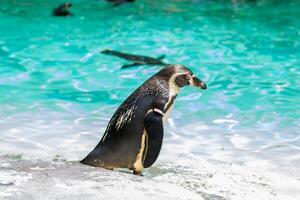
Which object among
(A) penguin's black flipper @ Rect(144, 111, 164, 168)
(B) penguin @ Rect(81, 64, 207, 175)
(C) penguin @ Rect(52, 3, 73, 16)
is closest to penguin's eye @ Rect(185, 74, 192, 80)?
(B) penguin @ Rect(81, 64, 207, 175)

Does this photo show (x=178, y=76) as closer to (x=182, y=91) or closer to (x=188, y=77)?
(x=188, y=77)

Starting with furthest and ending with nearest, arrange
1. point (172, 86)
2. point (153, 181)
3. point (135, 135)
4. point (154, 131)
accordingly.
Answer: point (172, 86) < point (135, 135) < point (154, 131) < point (153, 181)

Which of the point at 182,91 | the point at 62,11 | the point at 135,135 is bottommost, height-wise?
the point at 182,91

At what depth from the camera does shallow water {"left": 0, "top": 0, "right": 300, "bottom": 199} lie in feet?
15.5

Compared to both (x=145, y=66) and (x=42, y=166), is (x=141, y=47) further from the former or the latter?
(x=42, y=166)

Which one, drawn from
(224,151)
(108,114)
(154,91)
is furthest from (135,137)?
(108,114)

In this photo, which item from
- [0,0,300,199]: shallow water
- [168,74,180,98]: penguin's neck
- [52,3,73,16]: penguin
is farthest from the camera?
[52,3,73,16]: penguin

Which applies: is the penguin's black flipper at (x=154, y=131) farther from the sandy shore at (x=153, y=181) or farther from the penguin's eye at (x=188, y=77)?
the penguin's eye at (x=188, y=77)

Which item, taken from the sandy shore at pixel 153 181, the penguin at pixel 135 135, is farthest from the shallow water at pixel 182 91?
the penguin at pixel 135 135

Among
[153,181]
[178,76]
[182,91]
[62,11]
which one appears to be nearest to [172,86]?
[178,76]

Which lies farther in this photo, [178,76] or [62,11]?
[62,11]

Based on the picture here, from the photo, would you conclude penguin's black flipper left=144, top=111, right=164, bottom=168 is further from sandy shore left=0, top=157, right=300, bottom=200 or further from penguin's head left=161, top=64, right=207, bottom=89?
penguin's head left=161, top=64, right=207, bottom=89

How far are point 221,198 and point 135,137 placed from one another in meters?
0.62

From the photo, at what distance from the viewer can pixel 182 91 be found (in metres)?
7.25
